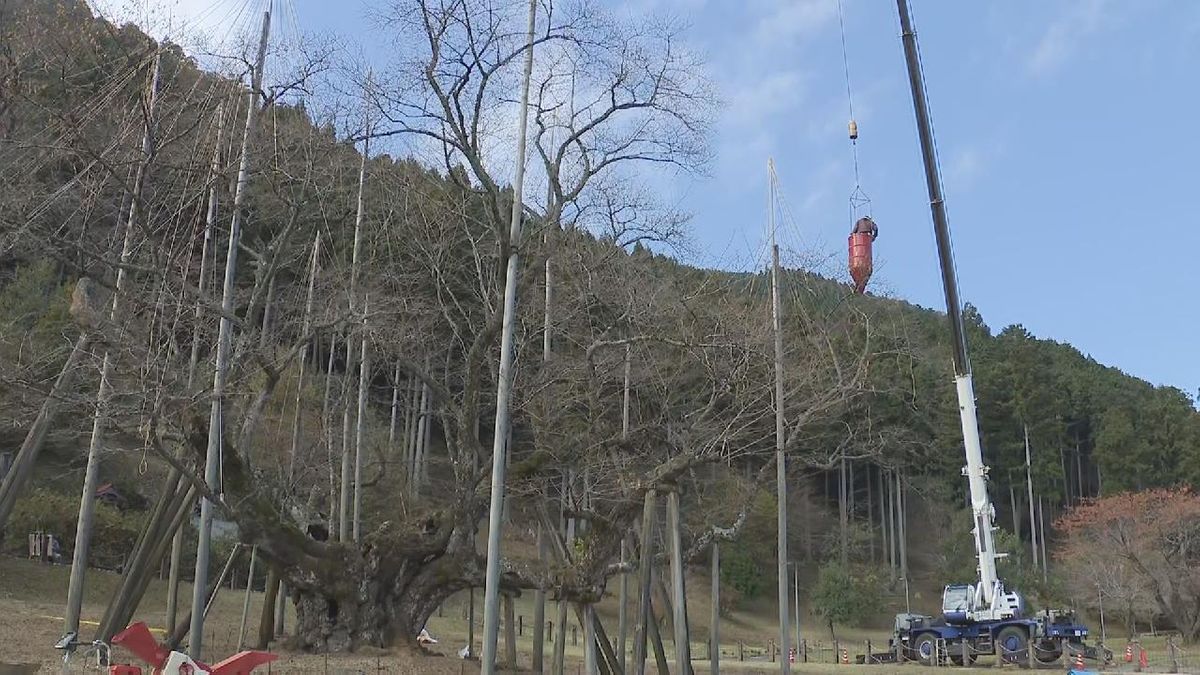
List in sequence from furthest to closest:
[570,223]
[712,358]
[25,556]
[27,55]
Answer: [25,556] → [712,358] → [570,223] → [27,55]

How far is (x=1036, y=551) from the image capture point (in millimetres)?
63750

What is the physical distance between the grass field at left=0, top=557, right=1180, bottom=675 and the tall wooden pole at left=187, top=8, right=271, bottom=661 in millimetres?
2366

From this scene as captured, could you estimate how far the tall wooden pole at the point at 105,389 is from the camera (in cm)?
1333

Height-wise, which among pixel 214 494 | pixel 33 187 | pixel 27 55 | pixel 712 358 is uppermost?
pixel 27 55

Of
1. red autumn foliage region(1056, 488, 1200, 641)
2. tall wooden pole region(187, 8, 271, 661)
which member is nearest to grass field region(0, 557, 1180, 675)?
red autumn foliage region(1056, 488, 1200, 641)

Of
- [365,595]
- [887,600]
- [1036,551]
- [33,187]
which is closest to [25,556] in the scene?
[365,595]

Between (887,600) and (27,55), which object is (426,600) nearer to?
(27,55)

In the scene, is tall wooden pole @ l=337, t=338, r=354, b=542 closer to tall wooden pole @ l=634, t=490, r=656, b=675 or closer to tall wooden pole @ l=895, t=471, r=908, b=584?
tall wooden pole @ l=634, t=490, r=656, b=675

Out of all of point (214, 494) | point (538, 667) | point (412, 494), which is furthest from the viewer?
point (412, 494)

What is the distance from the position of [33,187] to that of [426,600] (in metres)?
9.39

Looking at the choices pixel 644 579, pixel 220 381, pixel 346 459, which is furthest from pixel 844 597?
pixel 220 381

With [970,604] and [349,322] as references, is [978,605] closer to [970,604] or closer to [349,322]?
[970,604]

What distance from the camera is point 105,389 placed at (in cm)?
1452

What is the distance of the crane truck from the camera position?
1753 centimetres
